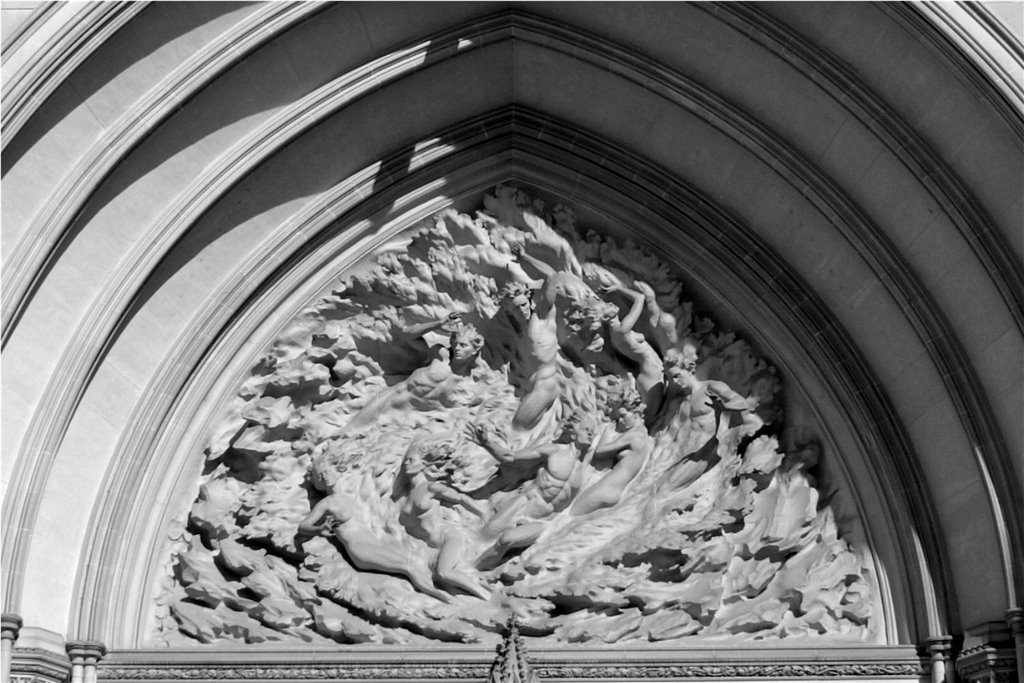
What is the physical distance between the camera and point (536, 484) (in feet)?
35.1

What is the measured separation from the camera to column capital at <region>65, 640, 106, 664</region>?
988cm

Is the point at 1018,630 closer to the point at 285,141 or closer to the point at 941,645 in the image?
the point at 941,645

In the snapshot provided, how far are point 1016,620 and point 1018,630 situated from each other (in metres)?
0.05

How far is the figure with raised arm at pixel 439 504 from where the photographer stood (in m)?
10.4

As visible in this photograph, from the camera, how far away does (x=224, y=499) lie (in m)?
10.5

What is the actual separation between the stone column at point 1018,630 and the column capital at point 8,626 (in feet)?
17.7

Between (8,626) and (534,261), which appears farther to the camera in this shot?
(534,261)

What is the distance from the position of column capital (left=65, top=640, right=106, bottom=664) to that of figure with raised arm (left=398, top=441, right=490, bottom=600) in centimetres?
194

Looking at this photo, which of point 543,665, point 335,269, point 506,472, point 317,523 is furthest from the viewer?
point 335,269

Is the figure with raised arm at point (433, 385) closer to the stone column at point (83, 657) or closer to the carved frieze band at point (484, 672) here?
the carved frieze band at point (484, 672)

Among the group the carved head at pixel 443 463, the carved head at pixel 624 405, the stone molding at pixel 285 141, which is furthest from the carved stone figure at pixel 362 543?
the stone molding at pixel 285 141

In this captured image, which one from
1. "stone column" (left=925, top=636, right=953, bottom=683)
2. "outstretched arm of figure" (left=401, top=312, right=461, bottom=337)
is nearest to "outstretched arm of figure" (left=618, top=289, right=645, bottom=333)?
"outstretched arm of figure" (left=401, top=312, right=461, bottom=337)

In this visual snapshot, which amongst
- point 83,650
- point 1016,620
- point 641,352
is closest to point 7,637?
point 83,650

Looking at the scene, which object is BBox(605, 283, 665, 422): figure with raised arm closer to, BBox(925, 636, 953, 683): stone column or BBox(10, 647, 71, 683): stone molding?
BBox(925, 636, 953, 683): stone column
